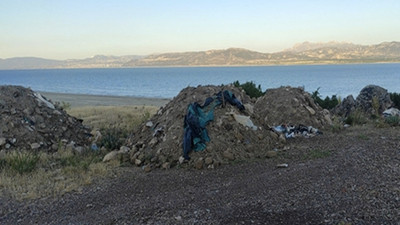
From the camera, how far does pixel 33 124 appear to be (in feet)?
33.2

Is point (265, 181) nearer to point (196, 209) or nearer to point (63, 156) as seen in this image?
point (196, 209)

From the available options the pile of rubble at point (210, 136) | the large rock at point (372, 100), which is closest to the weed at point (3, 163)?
the pile of rubble at point (210, 136)

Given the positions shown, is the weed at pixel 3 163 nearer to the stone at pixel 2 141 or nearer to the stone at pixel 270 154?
the stone at pixel 2 141

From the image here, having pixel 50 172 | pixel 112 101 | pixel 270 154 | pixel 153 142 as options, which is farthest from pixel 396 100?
pixel 112 101

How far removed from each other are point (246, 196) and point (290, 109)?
602cm

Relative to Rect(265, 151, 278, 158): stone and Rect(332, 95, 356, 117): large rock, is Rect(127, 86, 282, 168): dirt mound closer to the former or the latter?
Rect(265, 151, 278, 158): stone

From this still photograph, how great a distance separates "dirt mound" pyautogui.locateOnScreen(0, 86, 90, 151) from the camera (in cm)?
951

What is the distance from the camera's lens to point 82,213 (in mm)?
5492

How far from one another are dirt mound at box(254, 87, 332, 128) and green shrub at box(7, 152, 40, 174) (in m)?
5.88

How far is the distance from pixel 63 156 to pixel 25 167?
1.20 metres

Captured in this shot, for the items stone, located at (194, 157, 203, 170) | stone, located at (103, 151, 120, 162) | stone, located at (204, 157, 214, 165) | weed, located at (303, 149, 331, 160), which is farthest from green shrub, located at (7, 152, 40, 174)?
weed, located at (303, 149, 331, 160)

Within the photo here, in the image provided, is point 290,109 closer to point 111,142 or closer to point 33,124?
point 111,142

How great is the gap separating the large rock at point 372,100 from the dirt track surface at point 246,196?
7.28 m

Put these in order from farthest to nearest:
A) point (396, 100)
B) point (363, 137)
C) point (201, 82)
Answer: point (201, 82)
point (396, 100)
point (363, 137)
